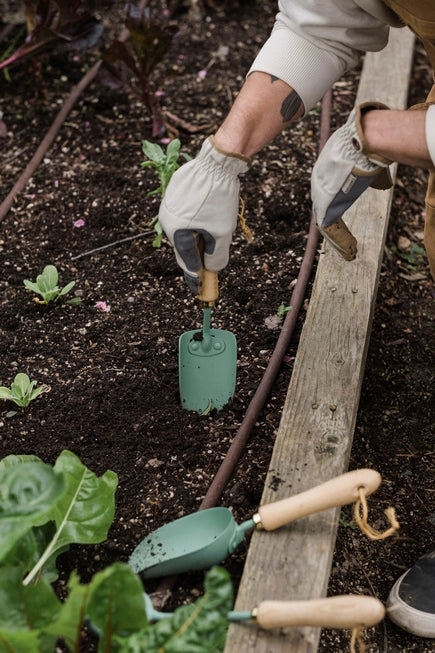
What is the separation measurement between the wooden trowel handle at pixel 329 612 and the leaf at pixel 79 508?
371 millimetres

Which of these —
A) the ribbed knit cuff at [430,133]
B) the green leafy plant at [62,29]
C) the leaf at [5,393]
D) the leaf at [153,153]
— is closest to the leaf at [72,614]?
the leaf at [5,393]

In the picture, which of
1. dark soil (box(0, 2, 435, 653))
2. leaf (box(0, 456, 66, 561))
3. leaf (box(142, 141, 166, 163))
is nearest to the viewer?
leaf (box(0, 456, 66, 561))

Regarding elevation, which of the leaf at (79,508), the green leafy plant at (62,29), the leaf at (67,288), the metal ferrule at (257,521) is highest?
the green leafy plant at (62,29)

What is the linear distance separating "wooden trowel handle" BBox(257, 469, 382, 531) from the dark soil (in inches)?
7.3

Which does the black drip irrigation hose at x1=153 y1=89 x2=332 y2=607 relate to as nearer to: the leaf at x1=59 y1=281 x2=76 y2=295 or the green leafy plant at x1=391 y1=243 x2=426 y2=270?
the green leafy plant at x1=391 y1=243 x2=426 y2=270

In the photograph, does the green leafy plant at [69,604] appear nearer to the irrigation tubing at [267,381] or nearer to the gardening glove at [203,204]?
the irrigation tubing at [267,381]

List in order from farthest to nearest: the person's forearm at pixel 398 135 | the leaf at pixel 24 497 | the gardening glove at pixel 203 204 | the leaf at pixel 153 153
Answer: the leaf at pixel 153 153, the gardening glove at pixel 203 204, the person's forearm at pixel 398 135, the leaf at pixel 24 497

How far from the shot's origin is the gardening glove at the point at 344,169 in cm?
162

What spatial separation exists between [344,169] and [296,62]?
31cm

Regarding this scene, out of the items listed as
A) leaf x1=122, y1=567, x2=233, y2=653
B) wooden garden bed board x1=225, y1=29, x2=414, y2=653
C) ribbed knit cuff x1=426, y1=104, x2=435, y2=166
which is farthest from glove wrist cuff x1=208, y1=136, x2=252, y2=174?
leaf x1=122, y1=567, x2=233, y2=653

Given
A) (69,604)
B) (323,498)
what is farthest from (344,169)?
(69,604)

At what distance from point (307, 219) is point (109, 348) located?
0.81 m

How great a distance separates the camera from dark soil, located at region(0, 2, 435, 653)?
181 centimetres

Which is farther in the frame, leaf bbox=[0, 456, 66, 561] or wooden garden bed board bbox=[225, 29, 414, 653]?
wooden garden bed board bbox=[225, 29, 414, 653]
